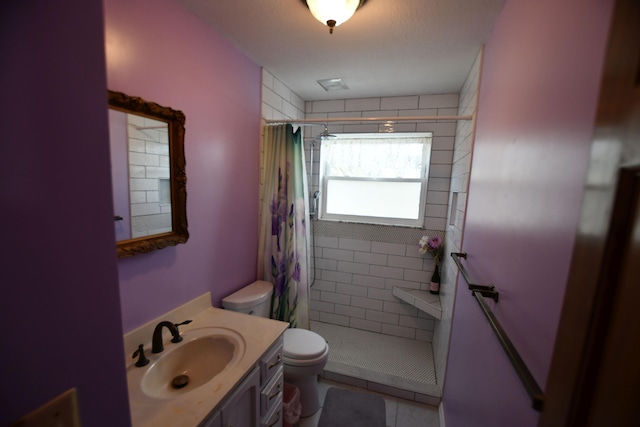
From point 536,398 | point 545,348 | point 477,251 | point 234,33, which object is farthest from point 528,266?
point 234,33

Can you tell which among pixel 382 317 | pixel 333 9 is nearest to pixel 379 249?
pixel 382 317

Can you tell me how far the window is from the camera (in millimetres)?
2490

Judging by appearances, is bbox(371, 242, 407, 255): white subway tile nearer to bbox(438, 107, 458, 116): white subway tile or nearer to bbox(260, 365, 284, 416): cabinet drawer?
bbox(438, 107, 458, 116): white subway tile

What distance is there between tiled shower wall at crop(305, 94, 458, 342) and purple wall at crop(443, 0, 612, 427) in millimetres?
1116

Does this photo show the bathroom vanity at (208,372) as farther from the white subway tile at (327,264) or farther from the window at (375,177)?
the window at (375,177)

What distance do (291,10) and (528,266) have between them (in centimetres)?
149

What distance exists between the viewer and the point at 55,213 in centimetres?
41

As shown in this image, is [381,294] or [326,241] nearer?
[381,294]

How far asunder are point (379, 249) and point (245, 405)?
1.80m

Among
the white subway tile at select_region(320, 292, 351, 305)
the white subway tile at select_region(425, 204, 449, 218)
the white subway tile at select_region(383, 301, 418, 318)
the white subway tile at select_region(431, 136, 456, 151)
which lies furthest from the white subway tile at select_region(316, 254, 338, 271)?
the white subway tile at select_region(431, 136, 456, 151)

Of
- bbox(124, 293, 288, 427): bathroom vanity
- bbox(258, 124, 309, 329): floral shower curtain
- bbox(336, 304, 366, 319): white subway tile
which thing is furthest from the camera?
bbox(336, 304, 366, 319): white subway tile

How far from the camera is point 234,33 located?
1.54 meters

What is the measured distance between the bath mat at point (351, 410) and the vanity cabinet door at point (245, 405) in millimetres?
864

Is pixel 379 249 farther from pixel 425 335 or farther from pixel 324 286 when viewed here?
pixel 425 335
